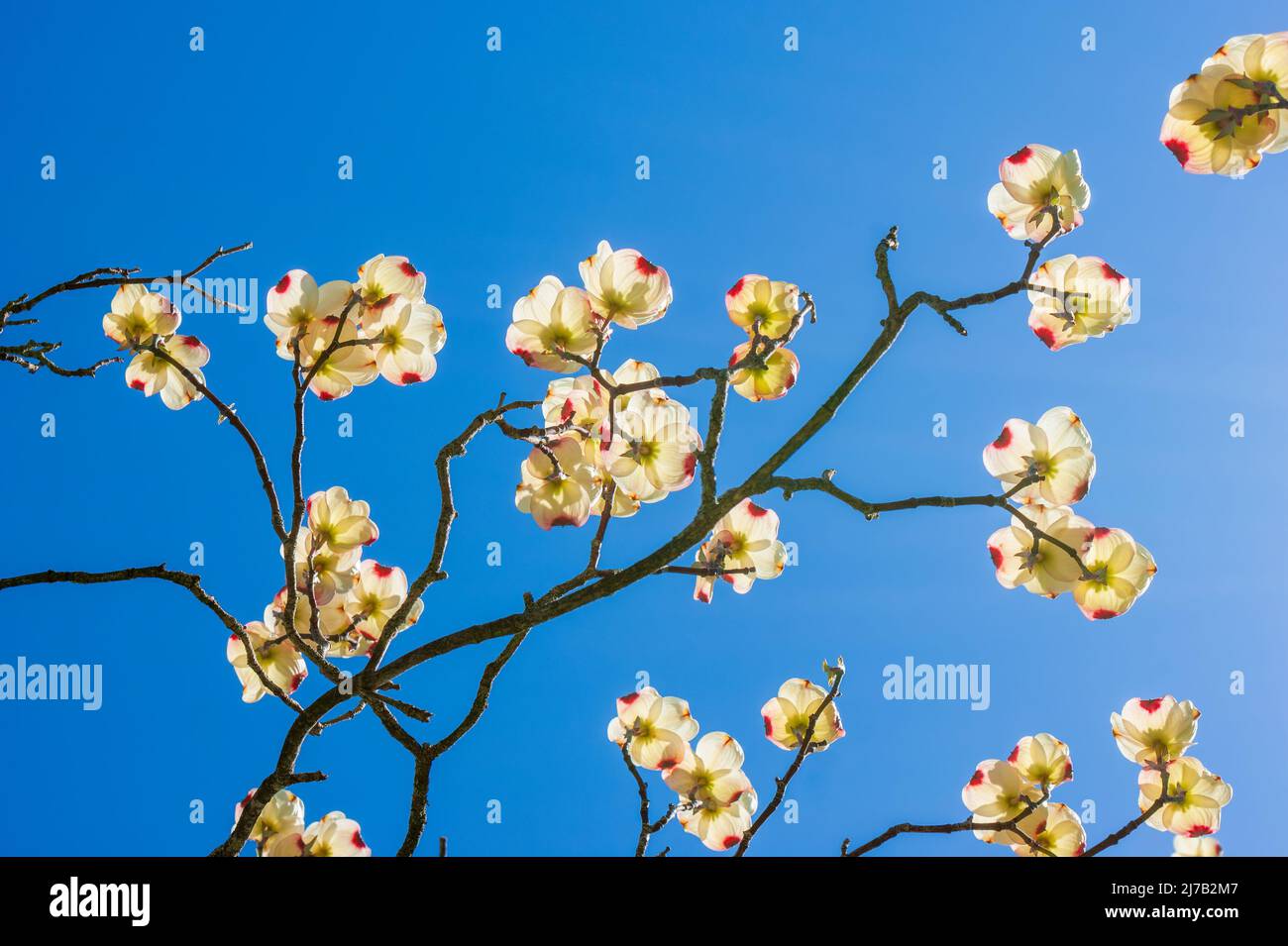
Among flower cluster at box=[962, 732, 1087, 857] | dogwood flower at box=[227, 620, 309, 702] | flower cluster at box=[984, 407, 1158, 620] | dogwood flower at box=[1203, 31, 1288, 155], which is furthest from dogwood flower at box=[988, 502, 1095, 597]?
dogwood flower at box=[227, 620, 309, 702]

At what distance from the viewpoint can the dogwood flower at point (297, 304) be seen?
1559mm

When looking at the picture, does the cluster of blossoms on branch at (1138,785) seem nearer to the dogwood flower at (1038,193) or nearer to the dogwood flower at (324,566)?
the dogwood flower at (1038,193)

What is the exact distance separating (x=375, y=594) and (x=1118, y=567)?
4.31 ft

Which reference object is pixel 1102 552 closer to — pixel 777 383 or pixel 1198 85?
pixel 777 383

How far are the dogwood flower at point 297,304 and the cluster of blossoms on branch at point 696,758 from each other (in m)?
0.96

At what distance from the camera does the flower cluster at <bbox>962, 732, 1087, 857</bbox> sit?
5.98ft

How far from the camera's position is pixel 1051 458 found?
58.1 inches

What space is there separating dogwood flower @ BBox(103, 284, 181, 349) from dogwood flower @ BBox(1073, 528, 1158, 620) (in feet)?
5.68

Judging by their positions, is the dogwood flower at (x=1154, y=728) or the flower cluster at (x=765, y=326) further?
the dogwood flower at (x=1154, y=728)

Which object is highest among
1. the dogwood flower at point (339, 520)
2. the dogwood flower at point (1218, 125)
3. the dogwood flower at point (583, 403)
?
the dogwood flower at point (1218, 125)

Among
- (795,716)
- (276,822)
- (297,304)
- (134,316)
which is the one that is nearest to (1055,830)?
(795,716)

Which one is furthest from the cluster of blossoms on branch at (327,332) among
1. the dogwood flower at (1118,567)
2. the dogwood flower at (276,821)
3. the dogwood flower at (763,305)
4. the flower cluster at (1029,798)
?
the flower cluster at (1029,798)

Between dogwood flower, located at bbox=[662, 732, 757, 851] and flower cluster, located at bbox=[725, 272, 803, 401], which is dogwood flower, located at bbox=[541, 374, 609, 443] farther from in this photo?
dogwood flower, located at bbox=[662, 732, 757, 851]
